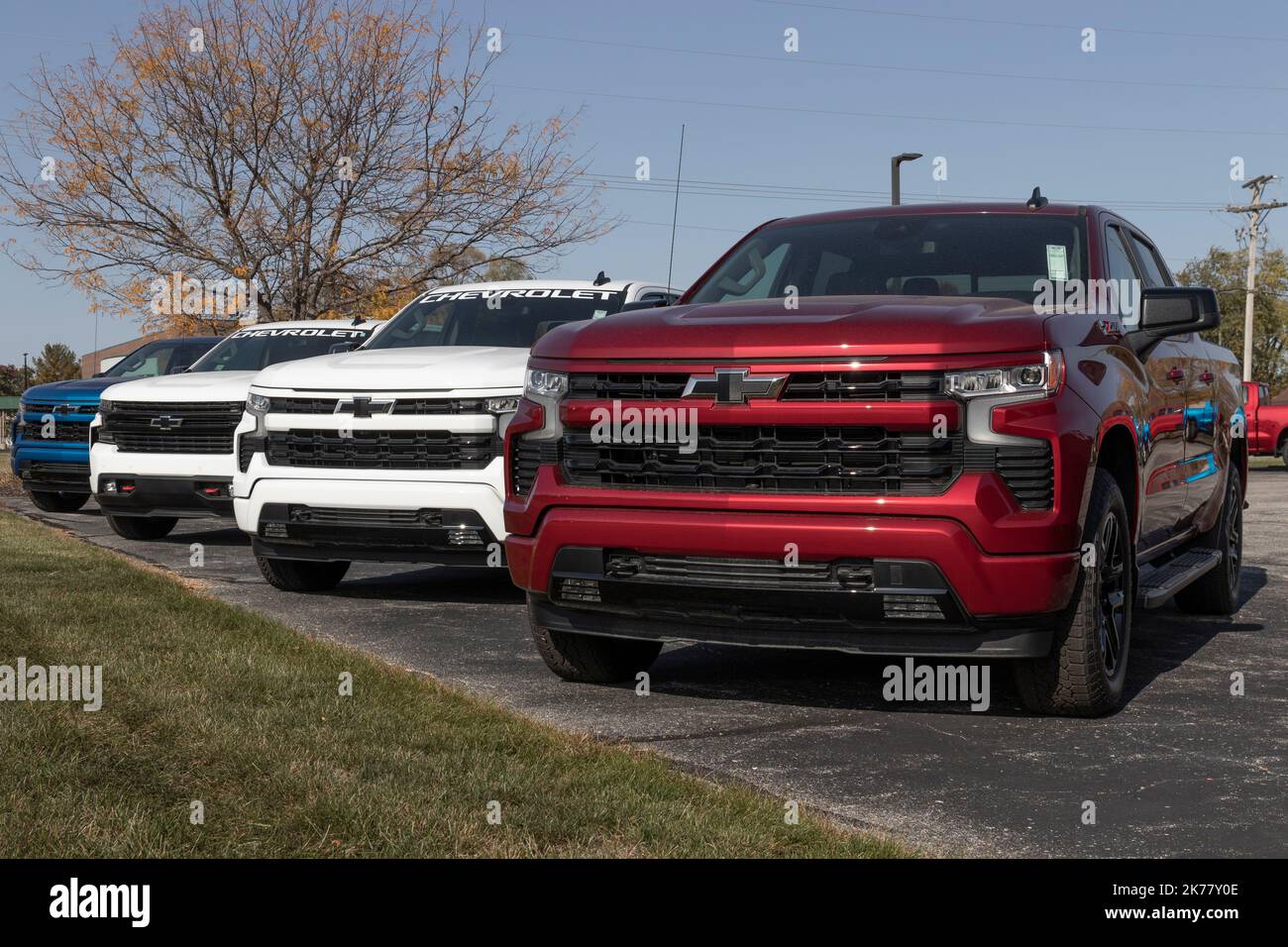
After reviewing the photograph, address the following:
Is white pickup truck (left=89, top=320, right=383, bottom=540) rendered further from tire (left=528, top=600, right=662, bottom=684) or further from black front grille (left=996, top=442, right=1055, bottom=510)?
black front grille (left=996, top=442, right=1055, bottom=510)

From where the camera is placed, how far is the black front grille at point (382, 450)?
826 cm

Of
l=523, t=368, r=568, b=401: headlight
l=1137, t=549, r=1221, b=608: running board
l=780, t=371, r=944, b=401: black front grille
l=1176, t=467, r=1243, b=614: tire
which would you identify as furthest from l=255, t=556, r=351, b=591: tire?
l=1176, t=467, r=1243, b=614: tire

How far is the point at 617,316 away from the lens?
6051 mm

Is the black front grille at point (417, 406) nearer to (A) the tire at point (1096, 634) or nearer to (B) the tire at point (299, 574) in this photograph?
(B) the tire at point (299, 574)

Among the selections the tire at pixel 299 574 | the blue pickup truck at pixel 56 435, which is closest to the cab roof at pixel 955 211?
the tire at pixel 299 574

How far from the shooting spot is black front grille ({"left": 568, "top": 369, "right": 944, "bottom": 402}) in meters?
5.21

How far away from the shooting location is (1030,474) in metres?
5.20

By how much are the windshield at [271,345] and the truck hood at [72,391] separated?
1.47 metres

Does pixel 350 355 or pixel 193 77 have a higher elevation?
pixel 193 77

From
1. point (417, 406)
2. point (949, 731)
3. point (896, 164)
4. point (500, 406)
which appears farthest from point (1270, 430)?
point (949, 731)
